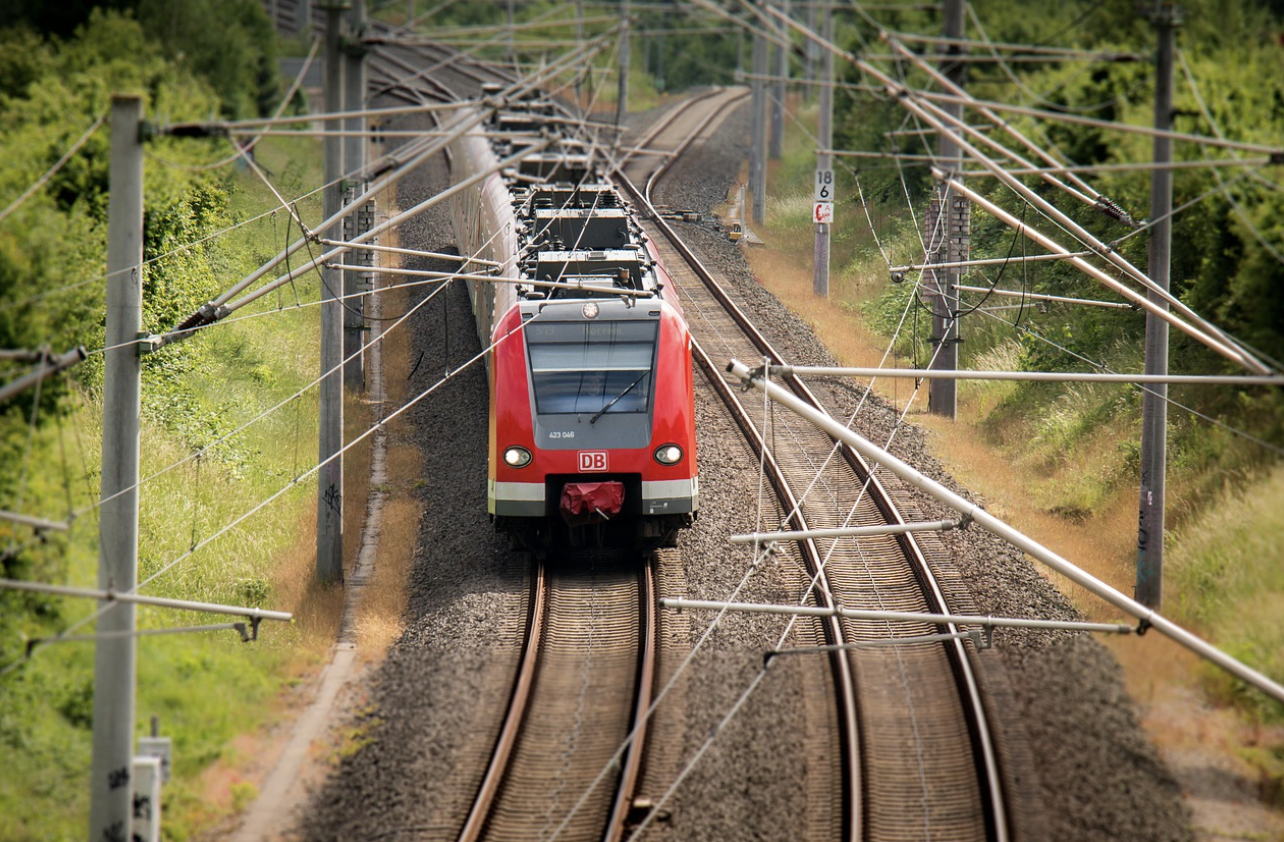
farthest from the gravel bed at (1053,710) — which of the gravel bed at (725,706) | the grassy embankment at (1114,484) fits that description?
the grassy embankment at (1114,484)

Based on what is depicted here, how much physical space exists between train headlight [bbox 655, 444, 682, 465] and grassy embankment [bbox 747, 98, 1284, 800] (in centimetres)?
377

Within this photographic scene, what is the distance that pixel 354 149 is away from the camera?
1909 cm

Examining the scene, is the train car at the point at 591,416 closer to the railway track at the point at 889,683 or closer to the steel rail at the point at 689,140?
the railway track at the point at 889,683

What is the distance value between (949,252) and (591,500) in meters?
9.31

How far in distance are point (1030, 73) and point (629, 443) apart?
16.0 metres

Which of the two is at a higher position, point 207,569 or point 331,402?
point 331,402

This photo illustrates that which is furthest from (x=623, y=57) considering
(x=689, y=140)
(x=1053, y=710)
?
(x=1053, y=710)

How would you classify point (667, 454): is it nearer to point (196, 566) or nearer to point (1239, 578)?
point (196, 566)

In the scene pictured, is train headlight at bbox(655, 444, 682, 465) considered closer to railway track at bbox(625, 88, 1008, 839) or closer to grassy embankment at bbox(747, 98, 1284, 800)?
railway track at bbox(625, 88, 1008, 839)

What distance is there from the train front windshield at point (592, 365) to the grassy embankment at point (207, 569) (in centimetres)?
321

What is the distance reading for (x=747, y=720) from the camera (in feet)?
42.4

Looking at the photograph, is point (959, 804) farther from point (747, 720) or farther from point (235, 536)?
point (235, 536)

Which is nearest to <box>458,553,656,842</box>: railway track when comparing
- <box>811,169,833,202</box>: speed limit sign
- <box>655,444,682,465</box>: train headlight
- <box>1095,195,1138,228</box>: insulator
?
<box>655,444,682,465</box>: train headlight

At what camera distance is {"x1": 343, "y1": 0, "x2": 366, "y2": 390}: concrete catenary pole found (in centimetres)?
1574
